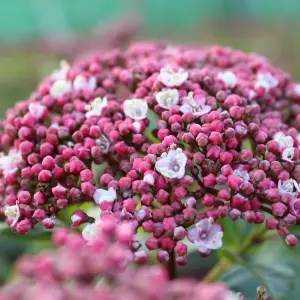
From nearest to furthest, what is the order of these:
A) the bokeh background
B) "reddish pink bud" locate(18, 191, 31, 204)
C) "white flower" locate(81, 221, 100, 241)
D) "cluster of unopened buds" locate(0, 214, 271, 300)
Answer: "cluster of unopened buds" locate(0, 214, 271, 300)
"white flower" locate(81, 221, 100, 241)
"reddish pink bud" locate(18, 191, 31, 204)
the bokeh background

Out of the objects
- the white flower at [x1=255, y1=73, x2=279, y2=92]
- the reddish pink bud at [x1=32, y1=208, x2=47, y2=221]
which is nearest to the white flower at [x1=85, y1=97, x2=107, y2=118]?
the reddish pink bud at [x1=32, y1=208, x2=47, y2=221]

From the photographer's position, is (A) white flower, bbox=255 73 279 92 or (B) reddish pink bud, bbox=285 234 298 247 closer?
(B) reddish pink bud, bbox=285 234 298 247

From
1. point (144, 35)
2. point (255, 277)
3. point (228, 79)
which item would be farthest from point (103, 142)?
point (144, 35)

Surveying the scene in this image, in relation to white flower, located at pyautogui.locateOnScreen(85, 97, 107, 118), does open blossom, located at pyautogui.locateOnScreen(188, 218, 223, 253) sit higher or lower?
Result: lower

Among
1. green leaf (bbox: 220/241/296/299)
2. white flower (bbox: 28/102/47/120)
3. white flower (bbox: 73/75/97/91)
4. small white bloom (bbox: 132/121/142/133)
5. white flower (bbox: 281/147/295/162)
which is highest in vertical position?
white flower (bbox: 73/75/97/91)

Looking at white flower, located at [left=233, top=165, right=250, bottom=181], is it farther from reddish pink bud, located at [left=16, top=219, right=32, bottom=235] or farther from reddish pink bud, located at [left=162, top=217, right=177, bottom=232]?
reddish pink bud, located at [left=16, top=219, right=32, bottom=235]

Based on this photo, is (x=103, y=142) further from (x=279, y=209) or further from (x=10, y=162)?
(x=279, y=209)
